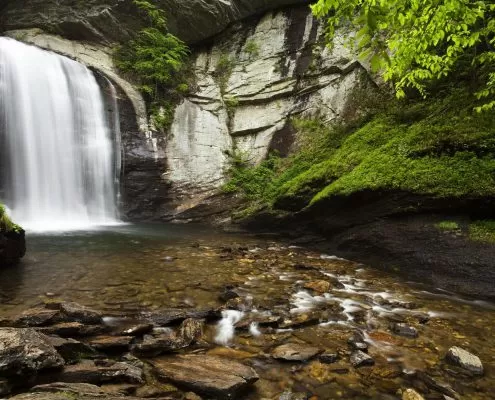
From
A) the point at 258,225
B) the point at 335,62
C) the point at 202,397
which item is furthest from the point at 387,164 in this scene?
the point at 335,62

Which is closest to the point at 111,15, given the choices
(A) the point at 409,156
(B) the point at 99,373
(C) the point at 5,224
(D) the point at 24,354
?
(C) the point at 5,224

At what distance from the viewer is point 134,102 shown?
51.0 feet

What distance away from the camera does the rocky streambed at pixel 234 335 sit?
8.37ft

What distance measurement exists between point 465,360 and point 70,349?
3566 mm

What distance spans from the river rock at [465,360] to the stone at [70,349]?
335cm

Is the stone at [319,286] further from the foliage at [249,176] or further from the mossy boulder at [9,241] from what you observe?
the foliage at [249,176]

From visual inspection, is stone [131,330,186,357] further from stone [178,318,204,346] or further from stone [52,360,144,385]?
stone [52,360,144,385]

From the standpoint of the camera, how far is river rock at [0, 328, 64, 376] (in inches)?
88.6

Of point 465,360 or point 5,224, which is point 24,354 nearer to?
point 465,360

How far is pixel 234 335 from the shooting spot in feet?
12.0

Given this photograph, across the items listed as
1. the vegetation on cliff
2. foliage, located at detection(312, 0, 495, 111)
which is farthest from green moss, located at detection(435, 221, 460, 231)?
the vegetation on cliff

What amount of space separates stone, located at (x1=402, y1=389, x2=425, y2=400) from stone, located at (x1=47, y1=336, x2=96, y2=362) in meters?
2.62

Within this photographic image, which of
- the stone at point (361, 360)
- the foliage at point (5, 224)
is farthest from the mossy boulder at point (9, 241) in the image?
the stone at point (361, 360)

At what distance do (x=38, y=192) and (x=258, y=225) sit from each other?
8.40 m
